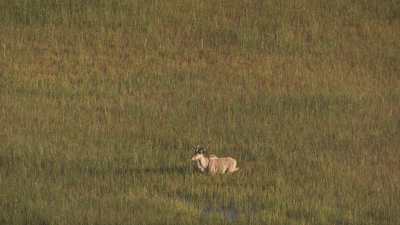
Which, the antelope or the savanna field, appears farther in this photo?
the antelope

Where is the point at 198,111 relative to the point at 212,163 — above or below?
above

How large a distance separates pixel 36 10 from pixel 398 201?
768 inches

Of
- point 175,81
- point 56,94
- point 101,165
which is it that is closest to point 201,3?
point 175,81

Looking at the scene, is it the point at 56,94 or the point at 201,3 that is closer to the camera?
the point at 56,94

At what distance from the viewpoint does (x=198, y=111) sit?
22.4 metres

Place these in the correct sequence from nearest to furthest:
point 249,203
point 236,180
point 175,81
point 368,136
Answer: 1. point 249,203
2. point 236,180
3. point 368,136
4. point 175,81

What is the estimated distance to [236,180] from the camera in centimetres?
1616

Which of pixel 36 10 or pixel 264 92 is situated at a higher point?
pixel 36 10

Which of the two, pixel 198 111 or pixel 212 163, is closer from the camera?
pixel 212 163

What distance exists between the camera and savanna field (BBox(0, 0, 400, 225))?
48.5 ft

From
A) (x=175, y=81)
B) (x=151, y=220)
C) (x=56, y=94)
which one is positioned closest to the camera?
(x=151, y=220)

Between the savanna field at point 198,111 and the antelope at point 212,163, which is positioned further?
the antelope at point 212,163

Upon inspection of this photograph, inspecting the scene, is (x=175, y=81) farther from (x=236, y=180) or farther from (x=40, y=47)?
(x=236, y=180)

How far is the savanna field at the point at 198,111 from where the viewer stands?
1477 cm
